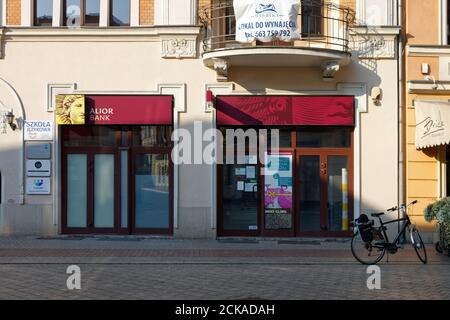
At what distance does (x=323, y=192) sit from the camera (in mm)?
15172

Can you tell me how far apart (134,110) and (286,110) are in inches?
137

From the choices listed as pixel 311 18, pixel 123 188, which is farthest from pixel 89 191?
pixel 311 18

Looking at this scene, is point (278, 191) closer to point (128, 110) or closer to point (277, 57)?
point (277, 57)

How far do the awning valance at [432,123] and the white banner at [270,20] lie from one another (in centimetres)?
329

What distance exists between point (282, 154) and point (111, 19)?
511cm

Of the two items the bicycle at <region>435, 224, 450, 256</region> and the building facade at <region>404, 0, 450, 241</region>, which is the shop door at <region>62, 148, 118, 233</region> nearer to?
the building facade at <region>404, 0, 450, 241</region>

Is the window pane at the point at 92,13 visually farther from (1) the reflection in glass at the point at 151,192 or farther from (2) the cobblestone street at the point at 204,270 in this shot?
(2) the cobblestone street at the point at 204,270

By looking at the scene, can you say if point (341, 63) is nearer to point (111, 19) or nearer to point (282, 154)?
point (282, 154)

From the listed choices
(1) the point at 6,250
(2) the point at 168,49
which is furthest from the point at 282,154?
(1) the point at 6,250

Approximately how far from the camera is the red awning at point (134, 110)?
15.0 metres

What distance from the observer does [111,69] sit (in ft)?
49.5

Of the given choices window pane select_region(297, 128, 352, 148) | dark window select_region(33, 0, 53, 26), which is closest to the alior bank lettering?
dark window select_region(33, 0, 53, 26)

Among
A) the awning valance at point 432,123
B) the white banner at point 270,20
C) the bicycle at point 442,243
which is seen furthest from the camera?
the awning valance at point 432,123

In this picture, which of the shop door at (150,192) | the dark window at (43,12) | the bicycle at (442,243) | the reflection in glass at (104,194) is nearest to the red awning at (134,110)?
the shop door at (150,192)
